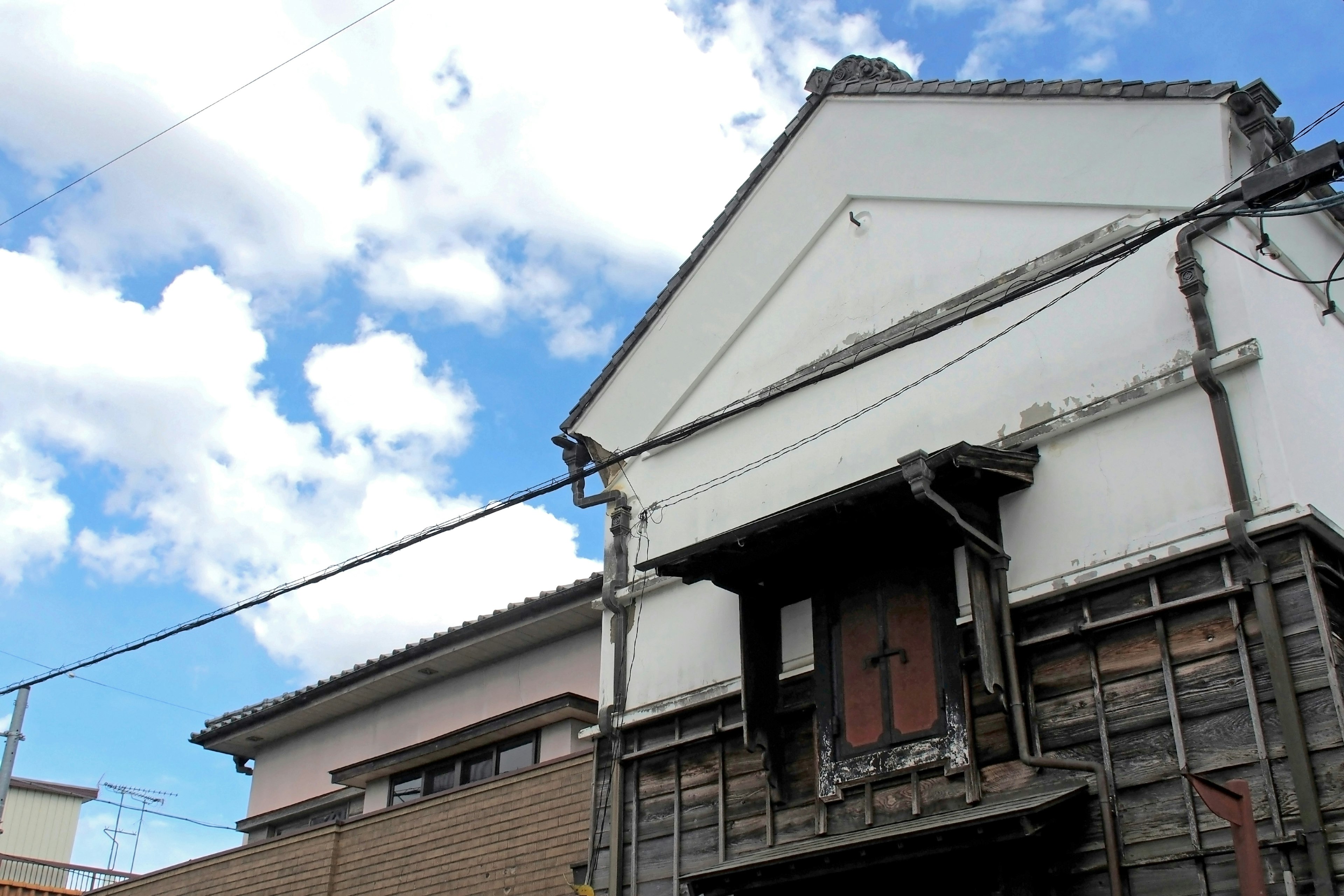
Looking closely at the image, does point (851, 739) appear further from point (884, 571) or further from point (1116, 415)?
point (1116, 415)

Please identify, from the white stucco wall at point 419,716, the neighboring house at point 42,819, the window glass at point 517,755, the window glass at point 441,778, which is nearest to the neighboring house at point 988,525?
the white stucco wall at point 419,716

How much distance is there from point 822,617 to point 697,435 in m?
3.26

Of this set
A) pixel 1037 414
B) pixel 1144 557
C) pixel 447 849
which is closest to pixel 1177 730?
pixel 1144 557

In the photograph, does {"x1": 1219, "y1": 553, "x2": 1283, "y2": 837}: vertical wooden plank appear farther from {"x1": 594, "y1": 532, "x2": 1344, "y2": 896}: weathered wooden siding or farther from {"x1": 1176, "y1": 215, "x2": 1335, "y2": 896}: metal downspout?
{"x1": 1176, "y1": 215, "x2": 1335, "y2": 896}: metal downspout

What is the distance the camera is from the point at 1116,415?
10.7 m

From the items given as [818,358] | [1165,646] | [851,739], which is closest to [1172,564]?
[1165,646]

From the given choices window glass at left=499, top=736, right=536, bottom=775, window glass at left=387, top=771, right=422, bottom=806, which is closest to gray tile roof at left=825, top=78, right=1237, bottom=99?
window glass at left=499, top=736, right=536, bottom=775

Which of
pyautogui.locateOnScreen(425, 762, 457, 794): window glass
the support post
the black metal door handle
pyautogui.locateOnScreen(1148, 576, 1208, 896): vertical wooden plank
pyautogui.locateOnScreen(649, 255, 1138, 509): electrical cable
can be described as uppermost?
pyautogui.locateOnScreen(649, 255, 1138, 509): electrical cable

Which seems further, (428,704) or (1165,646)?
(428,704)

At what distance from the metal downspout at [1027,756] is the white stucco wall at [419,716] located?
7645 mm

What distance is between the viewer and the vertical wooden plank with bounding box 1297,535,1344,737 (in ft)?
28.1

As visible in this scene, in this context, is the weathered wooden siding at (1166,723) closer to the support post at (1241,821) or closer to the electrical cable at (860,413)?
the support post at (1241,821)

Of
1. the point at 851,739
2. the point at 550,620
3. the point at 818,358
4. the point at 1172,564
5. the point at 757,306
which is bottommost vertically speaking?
the point at 851,739

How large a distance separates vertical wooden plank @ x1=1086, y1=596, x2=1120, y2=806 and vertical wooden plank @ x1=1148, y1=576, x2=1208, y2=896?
502 mm
